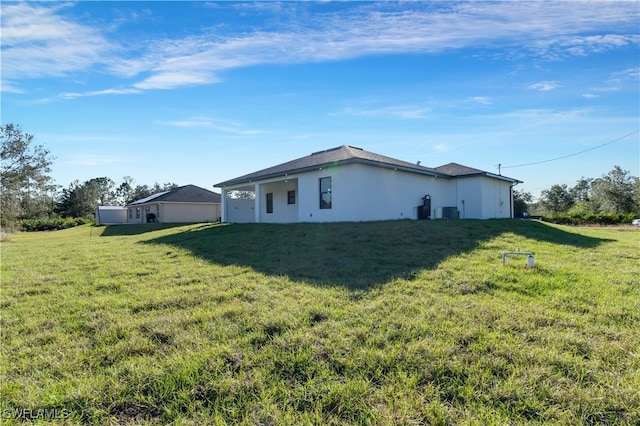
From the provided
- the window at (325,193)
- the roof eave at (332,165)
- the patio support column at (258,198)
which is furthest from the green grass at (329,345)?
the patio support column at (258,198)

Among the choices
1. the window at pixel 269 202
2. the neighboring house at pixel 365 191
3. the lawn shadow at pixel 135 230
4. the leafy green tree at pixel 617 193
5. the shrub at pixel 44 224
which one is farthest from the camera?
the leafy green tree at pixel 617 193

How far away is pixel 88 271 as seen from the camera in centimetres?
669

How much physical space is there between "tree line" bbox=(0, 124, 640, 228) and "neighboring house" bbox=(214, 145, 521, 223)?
47.2 ft

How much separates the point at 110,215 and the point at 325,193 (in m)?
33.4

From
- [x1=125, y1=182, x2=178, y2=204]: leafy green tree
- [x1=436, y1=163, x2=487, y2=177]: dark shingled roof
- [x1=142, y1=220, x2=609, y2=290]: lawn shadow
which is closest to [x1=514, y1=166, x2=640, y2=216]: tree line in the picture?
[x1=436, y1=163, x2=487, y2=177]: dark shingled roof

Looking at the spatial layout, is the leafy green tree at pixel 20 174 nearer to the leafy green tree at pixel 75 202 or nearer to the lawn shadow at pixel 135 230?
the lawn shadow at pixel 135 230

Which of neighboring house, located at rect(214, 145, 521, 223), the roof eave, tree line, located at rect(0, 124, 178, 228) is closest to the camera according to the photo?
the roof eave

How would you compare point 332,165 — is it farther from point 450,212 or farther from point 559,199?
point 559,199

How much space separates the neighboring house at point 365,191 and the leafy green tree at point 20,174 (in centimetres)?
1843

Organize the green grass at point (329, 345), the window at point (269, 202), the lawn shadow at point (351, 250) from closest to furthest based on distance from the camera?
1. the green grass at point (329, 345)
2. the lawn shadow at point (351, 250)
3. the window at point (269, 202)

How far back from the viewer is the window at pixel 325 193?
46.7 ft

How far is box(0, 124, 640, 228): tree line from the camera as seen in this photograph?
26641 mm

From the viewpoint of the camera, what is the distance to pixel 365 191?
1374 cm

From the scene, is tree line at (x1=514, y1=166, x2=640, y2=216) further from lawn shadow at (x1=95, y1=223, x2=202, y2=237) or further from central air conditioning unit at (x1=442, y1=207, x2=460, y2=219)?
lawn shadow at (x1=95, y1=223, x2=202, y2=237)
